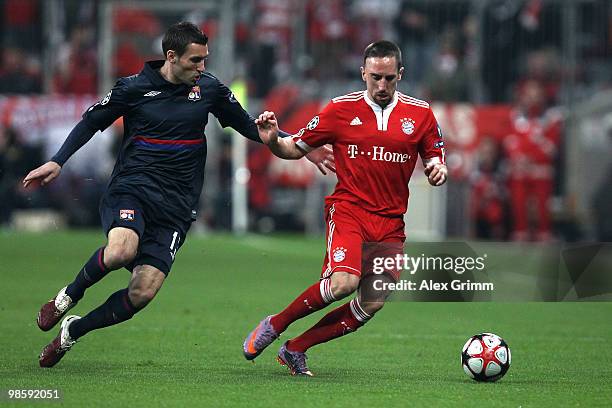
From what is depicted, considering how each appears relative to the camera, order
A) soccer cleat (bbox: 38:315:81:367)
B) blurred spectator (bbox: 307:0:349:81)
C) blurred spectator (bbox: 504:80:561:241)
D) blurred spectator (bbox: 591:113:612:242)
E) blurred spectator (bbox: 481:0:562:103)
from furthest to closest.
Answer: blurred spectator (bbox: 307:0:349:81)
blurred spectator (bbox: 481:0:562:103)
blurred spectator (bbox: 504:80:561:241)
blurred spectator (bbox: 591:113:612:242)
soccer cleat (bbox: 38:315:81:367)

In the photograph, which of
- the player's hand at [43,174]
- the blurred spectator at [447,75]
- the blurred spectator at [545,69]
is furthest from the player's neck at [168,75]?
the blurred spectator at [545,69]

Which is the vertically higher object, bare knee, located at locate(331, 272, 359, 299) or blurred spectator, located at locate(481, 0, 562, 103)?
blurred spectator, located at locate(481, 0, 562, 103)

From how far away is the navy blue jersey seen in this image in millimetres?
7902

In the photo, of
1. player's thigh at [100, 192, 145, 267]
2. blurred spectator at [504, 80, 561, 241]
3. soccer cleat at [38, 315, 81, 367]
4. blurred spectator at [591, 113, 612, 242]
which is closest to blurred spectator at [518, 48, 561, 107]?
blurred spectator at [504, 80, 561, 241]

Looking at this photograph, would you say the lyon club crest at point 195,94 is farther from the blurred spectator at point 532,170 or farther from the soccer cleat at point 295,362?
the blurred spectator at point 532,170

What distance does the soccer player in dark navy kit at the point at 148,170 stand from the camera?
7.70m

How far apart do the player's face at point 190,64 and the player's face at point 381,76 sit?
107 cm

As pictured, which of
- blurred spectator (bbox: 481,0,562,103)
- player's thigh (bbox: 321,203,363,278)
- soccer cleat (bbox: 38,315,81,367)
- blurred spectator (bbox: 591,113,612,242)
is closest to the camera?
player's thigh (bbox: 321,203,363,278)

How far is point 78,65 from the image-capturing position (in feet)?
84.1

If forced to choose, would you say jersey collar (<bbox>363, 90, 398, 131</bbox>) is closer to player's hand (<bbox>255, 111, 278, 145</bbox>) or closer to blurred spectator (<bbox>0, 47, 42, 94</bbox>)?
player's hand (<bbox>255, 111, 278, 145</bbox>)

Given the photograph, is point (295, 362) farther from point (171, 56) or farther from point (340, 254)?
point (171, 56)

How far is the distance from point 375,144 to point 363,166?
16 cm

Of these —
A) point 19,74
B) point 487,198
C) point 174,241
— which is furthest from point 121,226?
point 19,74

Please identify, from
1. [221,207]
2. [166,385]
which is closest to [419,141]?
[166,385]
